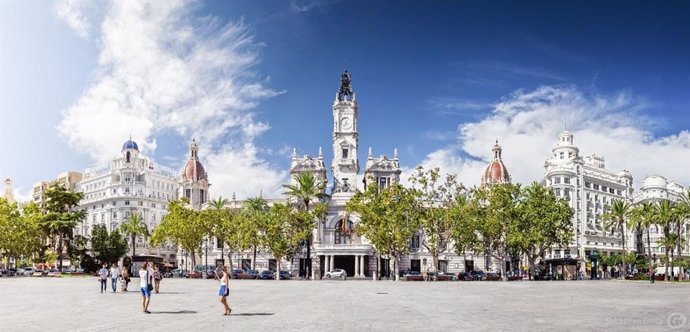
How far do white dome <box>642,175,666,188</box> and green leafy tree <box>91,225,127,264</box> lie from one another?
13354 centimetres

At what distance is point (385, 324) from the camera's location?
82.5ft

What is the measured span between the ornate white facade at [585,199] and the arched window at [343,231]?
47.4 meters

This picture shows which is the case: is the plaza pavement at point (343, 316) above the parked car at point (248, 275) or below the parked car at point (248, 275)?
above

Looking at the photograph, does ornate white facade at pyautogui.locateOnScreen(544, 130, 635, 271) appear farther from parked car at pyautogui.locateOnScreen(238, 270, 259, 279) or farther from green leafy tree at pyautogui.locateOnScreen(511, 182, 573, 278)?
parked car at pyautogui.locateOnScreen(238, 270, 259, 279)

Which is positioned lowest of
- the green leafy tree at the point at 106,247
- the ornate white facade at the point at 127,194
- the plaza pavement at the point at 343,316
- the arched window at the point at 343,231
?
the plaza pavement at the point at 343,316

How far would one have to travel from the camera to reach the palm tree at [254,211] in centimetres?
9550

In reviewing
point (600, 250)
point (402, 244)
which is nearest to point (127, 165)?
point (402, 244)

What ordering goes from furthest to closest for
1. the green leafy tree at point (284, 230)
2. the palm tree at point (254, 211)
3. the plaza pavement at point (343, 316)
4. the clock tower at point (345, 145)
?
the clock tower at point (345, 145)
the palm tree at point (254, 211)
the green leafy tree at point (284, 230)
the plaza pavement at point (343, 316)

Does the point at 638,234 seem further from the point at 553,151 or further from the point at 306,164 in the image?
the point at 306,164

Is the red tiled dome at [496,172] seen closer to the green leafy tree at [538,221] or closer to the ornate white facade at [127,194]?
the green leafy tree at [538,221]

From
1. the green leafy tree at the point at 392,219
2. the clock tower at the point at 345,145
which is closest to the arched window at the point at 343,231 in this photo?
the clock tower at the point at 345,145

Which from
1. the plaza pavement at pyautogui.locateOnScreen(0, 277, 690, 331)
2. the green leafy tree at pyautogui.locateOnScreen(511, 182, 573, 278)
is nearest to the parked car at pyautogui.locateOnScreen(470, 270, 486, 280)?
the green leafy tree at pyautogui.locateOnScreen(511, 182, 573, 278)

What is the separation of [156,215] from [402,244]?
92.8 m

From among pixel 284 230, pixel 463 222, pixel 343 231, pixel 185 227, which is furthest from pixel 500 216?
pixel 185 227
